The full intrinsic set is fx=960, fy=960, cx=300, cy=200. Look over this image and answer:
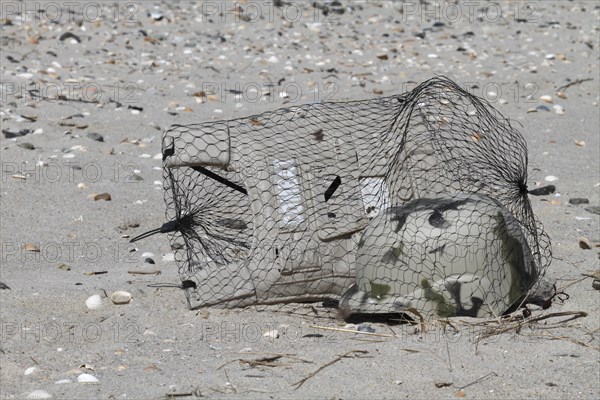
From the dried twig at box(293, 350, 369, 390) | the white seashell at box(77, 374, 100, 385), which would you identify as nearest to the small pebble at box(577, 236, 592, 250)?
the dried twig at box(293, 350, 369, 390)

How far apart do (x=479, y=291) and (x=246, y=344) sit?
0.97 meters

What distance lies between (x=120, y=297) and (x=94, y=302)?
4.7 inches

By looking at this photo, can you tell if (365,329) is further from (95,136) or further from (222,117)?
(222,117)

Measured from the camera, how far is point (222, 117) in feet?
24.5

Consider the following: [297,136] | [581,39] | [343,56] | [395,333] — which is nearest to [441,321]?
[395,333]

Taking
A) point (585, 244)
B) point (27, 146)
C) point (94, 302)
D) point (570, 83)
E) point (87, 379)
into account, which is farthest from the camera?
point (570, 83)

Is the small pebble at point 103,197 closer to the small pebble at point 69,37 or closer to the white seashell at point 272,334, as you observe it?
the white seashell at point 272,334

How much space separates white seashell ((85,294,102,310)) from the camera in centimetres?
427

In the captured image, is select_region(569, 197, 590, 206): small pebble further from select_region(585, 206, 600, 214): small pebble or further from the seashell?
the seashell

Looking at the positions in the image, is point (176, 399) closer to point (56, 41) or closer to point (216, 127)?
point (216, 127)

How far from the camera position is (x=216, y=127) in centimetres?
427

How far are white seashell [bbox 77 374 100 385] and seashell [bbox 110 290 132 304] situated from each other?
2.90ft

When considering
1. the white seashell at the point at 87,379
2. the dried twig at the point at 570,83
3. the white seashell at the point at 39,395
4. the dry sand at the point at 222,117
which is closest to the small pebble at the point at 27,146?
the dry sand at the point at 222,117

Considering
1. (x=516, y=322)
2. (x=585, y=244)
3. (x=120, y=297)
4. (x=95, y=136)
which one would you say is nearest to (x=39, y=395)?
(x=120, y=297)
